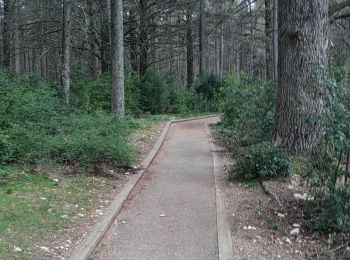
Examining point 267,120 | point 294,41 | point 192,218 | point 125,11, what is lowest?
point 192,218

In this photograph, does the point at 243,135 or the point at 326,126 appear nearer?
the point at 326,126

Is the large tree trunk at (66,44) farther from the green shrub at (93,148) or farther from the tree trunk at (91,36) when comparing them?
the green shrub at (93,148)

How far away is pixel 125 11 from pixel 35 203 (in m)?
25.4

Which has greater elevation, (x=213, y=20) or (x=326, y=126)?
(x=213, y=20)

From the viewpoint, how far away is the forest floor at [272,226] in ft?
18.0

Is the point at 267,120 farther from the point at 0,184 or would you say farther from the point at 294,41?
the point at 0,184

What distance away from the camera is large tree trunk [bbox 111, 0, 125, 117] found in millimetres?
17391

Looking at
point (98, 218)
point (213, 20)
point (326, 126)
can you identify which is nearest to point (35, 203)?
point (98, 218)

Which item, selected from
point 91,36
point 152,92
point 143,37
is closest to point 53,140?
point 152,92

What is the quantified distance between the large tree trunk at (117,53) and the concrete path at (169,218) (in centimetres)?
629

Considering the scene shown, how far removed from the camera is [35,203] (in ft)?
23.8

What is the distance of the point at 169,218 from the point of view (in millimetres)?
7125

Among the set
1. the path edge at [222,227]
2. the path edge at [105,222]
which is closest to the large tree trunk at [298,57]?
the path edge at [222,227]

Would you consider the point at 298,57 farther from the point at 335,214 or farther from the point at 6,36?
the point at 6,36
